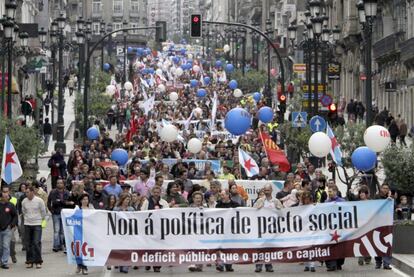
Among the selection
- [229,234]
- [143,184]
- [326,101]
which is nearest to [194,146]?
[326,101]

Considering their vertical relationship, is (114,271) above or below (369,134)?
below

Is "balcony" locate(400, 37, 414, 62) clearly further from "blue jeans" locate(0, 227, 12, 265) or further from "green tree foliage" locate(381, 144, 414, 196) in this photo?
"blue jeans" locate(0, 227, 12, 265)

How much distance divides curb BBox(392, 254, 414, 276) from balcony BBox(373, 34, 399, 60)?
1933 inches

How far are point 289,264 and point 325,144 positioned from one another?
702 cm

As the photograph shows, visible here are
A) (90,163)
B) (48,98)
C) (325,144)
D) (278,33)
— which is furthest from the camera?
(278,33)

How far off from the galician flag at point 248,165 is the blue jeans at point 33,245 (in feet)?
30.9

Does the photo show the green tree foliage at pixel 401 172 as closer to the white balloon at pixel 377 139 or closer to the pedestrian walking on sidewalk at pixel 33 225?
the white balloon at pixel 377 139

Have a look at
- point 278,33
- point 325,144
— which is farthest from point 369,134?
point 278,33

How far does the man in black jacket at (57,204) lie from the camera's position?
24797 millimetres

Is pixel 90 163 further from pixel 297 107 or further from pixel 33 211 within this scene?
pixel 297 107

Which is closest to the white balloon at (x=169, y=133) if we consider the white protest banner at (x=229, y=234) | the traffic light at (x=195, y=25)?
the traffic light at (x=195, y=25)

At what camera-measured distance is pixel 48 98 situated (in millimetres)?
72312

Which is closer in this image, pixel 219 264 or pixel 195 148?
pixel 219 264

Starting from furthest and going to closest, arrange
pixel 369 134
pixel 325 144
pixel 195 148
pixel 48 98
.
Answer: pixel 48 98 → pixel 195 148 → pixel 325 144 → pixel 369 134
